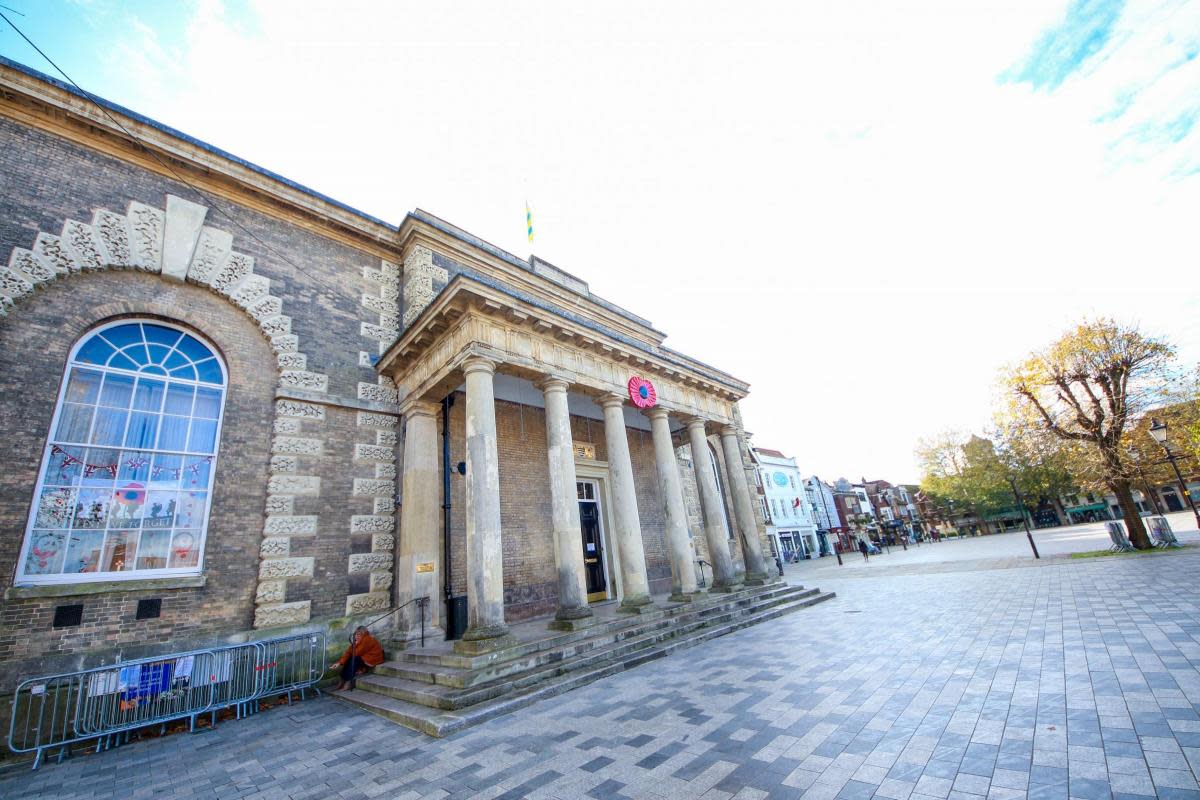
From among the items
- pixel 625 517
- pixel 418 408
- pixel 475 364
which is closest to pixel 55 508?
pixel 418 408

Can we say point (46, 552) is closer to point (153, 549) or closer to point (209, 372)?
point (153, 549)

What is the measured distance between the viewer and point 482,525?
291 inches

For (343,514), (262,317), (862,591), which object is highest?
(262,317)

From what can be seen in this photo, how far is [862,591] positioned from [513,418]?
11.2 m

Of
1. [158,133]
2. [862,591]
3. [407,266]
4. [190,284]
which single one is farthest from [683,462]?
[158,133]

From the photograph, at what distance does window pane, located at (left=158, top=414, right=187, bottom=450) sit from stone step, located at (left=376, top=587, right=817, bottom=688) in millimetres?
5144

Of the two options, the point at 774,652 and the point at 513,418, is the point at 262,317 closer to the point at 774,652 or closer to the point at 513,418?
the point at 513,418

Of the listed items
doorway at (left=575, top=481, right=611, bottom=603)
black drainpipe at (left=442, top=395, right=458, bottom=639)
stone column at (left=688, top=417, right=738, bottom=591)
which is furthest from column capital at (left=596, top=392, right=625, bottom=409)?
black drainpipe at (left=442, top=395, right=458, bottom=639)

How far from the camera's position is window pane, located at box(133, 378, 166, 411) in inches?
305

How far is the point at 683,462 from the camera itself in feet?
56.8

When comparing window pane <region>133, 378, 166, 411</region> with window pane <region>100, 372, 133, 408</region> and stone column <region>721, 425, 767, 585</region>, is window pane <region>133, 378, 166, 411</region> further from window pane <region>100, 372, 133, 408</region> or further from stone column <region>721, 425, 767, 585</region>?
stone column <region>721, 425, 767, 585</region>

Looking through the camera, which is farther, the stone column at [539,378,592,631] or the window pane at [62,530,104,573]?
the stone column at [539,378,592,631]

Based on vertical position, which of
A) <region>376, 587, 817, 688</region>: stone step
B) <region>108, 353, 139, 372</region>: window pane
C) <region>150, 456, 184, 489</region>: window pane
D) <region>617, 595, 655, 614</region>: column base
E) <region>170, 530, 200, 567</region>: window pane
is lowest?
<region>376, 587, 817, 688</region>: stone step

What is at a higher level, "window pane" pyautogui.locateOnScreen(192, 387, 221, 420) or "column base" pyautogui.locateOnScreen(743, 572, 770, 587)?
"window pane" pyautogui.locateOnScreen(192, 387, 221, 420)
